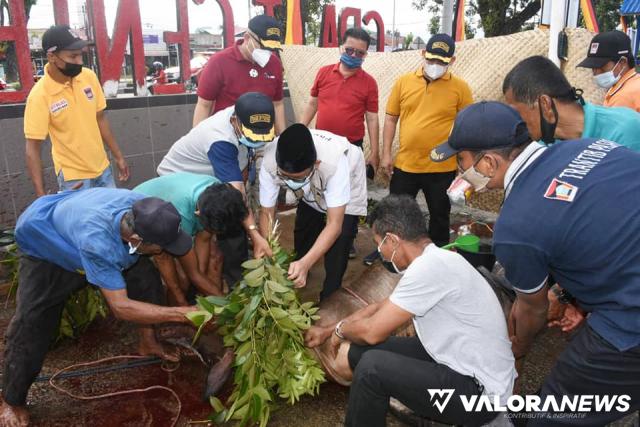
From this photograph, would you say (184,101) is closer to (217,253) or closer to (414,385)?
(217,253)

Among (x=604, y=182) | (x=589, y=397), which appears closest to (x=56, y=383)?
(x=589, y=397)

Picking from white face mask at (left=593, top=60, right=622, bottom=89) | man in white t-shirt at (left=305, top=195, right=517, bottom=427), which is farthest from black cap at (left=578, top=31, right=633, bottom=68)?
man in white t-shirt at (left=305, top=195, right=517, bottom=427)

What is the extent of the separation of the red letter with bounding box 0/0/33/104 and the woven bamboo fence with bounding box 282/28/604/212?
3.73 metres

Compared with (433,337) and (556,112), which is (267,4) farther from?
(433,337)

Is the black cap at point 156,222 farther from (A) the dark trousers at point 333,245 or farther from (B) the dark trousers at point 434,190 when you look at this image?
(B) the dark trousers at point 434,190

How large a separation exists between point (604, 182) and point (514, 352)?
41.7 inches

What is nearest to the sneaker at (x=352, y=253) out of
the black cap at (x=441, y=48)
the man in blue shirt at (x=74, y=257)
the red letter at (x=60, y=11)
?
the black cap at (x=441, y=48)

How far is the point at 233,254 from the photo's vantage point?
12.6 feet

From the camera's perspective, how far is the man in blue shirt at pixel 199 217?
3.01m

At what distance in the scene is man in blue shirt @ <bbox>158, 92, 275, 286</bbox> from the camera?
133 inches

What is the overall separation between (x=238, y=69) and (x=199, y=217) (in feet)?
6.44

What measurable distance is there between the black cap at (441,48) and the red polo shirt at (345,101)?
76 centimetres

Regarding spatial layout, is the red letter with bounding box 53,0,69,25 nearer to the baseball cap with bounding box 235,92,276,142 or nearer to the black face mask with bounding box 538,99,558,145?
the baseball cap with bounding box 235,92,276,142

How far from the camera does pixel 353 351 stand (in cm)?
276
